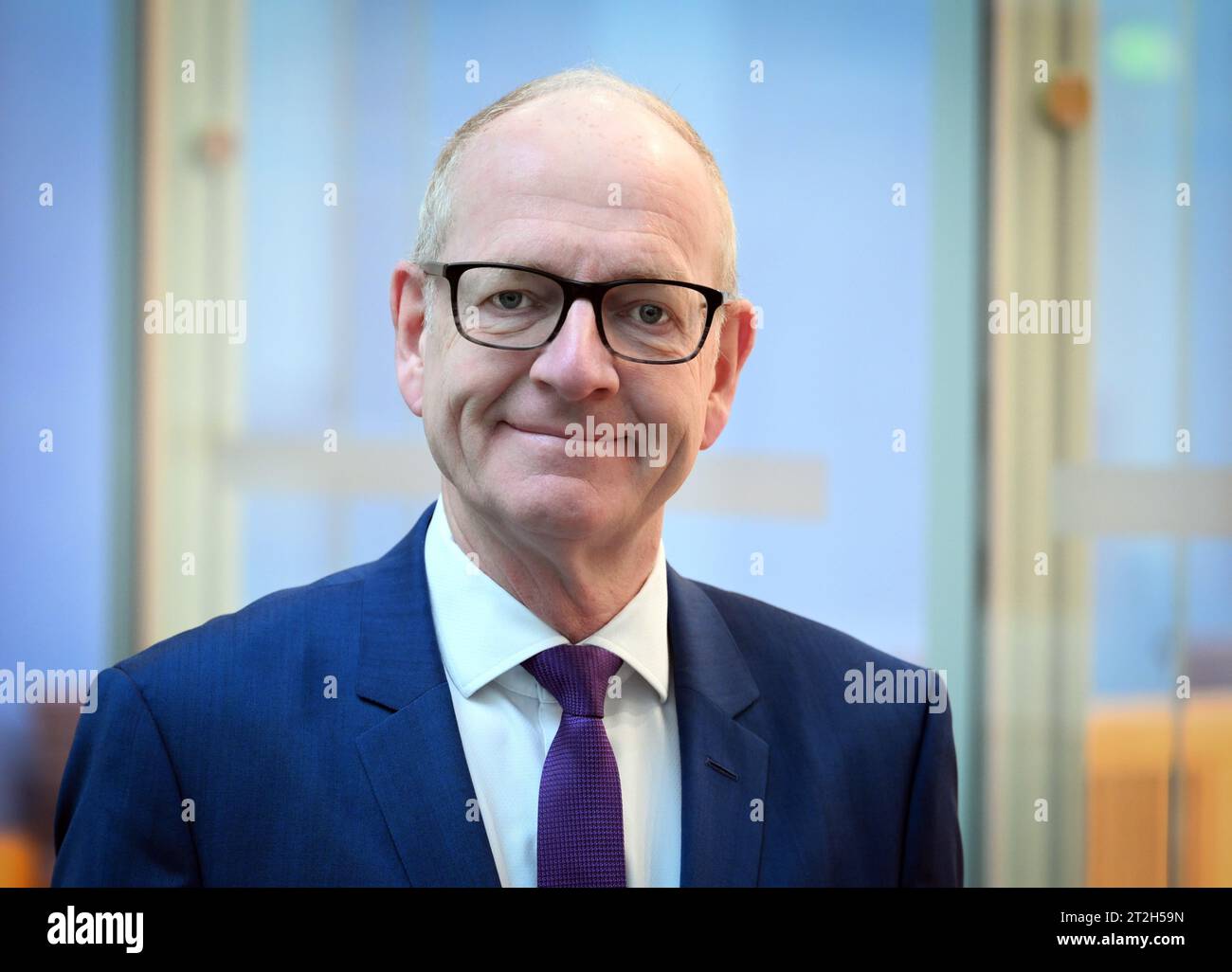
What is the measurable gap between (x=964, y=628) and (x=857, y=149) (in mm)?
814

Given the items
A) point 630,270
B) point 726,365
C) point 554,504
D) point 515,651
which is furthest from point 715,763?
point 630,270

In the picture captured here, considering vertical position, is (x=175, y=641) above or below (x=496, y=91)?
below

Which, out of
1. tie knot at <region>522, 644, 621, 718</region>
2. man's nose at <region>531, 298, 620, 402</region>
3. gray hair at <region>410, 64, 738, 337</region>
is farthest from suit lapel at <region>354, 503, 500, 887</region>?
gray hair at <region>410, 64, 738, 337</region>

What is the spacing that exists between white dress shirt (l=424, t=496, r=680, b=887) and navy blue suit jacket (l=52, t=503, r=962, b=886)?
3 cm

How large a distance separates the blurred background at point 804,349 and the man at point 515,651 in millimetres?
182

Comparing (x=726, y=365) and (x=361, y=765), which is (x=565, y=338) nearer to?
(x=726, y=365)

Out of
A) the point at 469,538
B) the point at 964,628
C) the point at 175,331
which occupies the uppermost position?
the point at 175,331

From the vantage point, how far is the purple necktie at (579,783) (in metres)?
1.42

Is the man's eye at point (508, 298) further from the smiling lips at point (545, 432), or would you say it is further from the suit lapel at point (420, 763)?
the suit lapel at point (420, 763)

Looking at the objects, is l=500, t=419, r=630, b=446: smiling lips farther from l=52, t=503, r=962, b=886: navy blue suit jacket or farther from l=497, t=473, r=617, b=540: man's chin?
l=52, t=503, r=962, b=886: navy blue suit jacket

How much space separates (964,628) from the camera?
5.82 ft

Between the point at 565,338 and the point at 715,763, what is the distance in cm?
62
